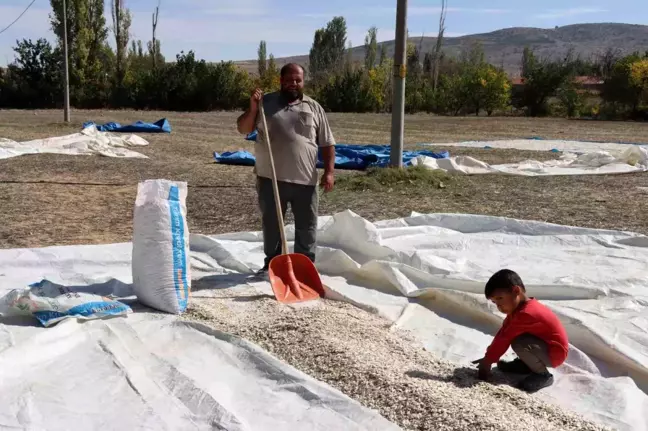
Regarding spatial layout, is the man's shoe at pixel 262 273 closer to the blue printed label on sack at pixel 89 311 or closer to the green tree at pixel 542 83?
the blue printed label on sack at pixel 89 311

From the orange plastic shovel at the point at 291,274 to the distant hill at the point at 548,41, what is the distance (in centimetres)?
11383

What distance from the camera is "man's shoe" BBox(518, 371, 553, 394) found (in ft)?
8.41

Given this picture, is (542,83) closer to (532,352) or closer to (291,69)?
(291,69)

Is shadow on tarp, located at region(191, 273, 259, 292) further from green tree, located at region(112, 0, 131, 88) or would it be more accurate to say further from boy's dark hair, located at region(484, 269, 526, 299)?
green tree, located at region(112, 0, 131, 88)

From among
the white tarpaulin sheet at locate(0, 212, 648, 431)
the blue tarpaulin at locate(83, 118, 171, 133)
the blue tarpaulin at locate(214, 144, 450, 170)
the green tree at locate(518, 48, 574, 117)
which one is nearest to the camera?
the white tarpaulin sheet at locate(0, 212, 648, 431)

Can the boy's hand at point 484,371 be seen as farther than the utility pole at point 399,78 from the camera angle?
No

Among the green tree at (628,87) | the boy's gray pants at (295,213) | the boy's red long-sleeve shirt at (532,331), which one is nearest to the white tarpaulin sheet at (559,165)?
the boy's gray pants at (295,213)

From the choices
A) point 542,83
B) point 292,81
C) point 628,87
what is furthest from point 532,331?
point 542,83

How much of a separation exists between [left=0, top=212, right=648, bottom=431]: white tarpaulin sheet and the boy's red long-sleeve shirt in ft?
0.48

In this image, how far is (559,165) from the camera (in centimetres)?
924

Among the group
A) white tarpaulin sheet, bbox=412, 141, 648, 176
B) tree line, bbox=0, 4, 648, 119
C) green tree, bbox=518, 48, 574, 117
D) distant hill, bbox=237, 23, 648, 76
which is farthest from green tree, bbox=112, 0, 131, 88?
distant hill, bbox=237, 23, 648, 76

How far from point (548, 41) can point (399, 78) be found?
13783cm

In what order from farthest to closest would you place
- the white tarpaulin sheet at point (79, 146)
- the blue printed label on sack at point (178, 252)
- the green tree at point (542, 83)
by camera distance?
the green tree at point (542, 83) < the white tarpaulin sheet at point (79, 146) < the blue printed label on sack at point (178, 252)

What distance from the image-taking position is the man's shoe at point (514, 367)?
2.71 metres
